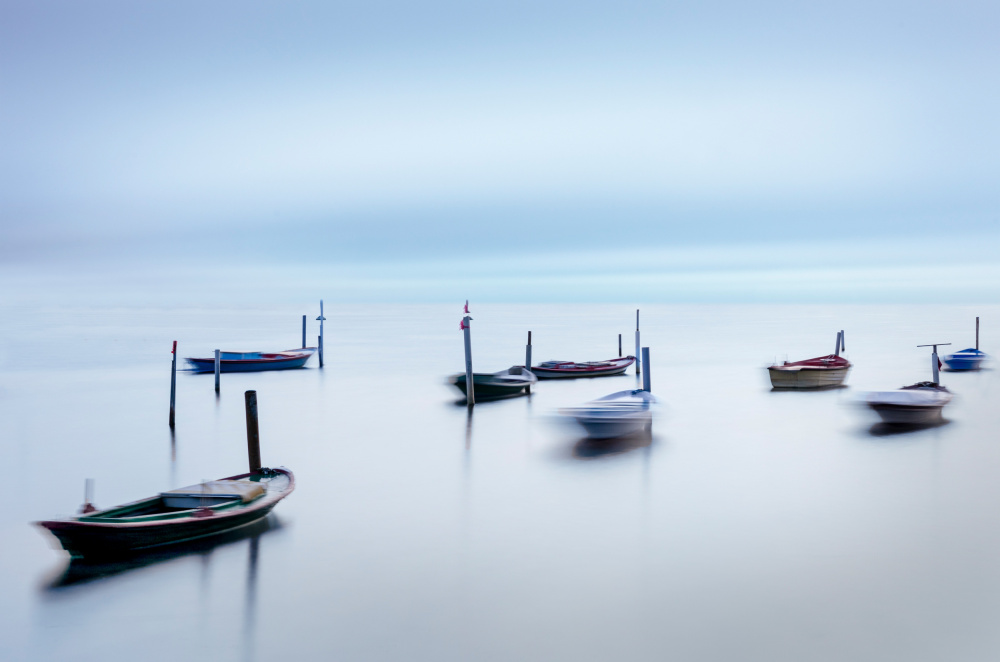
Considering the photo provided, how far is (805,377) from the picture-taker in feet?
94.4

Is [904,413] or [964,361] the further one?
[964,361]

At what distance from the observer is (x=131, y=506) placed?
1005cm

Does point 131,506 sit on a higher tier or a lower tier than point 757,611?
higher

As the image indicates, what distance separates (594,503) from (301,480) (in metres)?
6.10

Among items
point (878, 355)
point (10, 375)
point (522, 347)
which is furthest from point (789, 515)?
point (522, 347)

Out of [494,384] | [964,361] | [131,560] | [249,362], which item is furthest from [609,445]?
[964,361]

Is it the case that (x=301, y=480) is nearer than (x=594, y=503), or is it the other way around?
(x=594, y=503)

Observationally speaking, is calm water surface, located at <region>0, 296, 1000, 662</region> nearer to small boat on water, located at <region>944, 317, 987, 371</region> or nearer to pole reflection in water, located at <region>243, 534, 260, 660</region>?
pole reflection in water, located at <region>243, 534, 260, 660</region>

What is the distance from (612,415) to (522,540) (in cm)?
659

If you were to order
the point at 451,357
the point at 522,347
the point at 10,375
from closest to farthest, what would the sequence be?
the point at 10,375 < the point at 451,357 < the point at 522,347

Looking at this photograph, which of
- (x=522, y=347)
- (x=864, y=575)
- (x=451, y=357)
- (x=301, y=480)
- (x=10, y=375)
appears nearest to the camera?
(x=864, y=575)

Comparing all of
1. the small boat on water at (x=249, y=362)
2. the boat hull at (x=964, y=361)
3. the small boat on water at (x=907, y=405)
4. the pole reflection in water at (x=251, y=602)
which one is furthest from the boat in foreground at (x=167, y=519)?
the boat hull at (x=964, y=361)

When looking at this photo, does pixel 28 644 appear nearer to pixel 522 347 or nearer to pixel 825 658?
pixel 825 658

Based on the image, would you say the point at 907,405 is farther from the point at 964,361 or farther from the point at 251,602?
the point at 964,361
